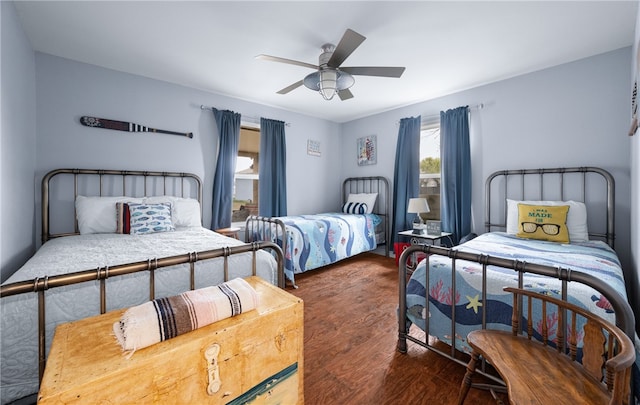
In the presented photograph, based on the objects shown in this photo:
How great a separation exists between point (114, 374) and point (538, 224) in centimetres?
309

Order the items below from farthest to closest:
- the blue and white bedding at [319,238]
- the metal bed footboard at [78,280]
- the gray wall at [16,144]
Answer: the blue and white bedding at [319,238], the gray wall at [16,144], the metal bed footboard at [78,280]

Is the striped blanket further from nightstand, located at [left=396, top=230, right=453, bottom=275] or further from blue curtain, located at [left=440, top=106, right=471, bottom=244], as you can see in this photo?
blue curtain, located at [left=440, top=106, right=471, bottom=244]

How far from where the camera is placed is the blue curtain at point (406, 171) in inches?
153

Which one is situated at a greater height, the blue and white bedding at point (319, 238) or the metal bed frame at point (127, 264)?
the metal bed frame at point (127, 264)

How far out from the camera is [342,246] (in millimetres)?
3639

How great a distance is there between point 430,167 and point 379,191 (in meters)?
0.89

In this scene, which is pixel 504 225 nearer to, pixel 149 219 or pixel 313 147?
pixel 313 147

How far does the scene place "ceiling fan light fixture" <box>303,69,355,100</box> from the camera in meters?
2.24

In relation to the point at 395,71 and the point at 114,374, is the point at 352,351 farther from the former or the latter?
the point at 395,71

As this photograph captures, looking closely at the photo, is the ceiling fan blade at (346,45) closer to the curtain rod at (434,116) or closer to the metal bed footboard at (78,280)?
the metal bed footboard at (78,280)

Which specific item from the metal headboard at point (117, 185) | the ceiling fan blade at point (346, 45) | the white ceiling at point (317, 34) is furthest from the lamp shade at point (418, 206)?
the metal headboard at point (117, 185)

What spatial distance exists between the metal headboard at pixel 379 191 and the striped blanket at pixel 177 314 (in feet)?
11.7

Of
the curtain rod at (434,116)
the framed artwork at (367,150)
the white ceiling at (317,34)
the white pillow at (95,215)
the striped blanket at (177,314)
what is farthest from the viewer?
the framed artwork at (367,150)

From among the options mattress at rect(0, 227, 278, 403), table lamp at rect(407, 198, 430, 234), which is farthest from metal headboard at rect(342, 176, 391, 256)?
mattress at rect(0, 227, 278, 403)
